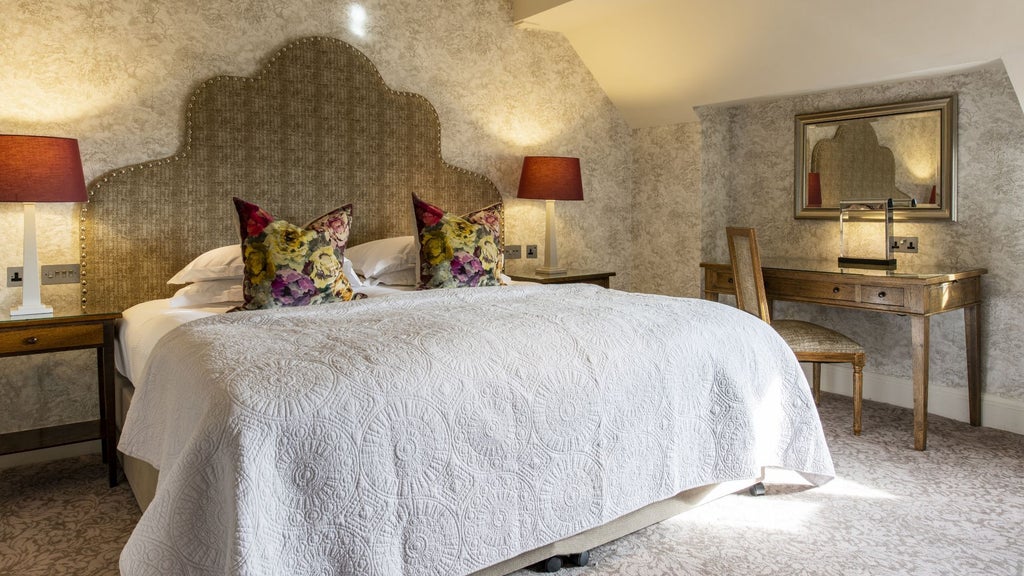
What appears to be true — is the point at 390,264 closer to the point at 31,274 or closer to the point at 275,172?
the point at 275,172

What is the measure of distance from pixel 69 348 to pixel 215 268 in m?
0.61

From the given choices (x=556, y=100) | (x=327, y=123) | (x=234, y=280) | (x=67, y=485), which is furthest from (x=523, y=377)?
(x=556, y=100)

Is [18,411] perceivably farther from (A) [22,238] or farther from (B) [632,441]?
(B) [632,441]

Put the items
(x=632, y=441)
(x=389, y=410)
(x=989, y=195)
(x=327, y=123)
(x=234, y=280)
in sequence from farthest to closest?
(x=327, y=123) < (x=989, y=195) < (x=234, y=280) < (x=632, y=441) < (x=389, y=410)

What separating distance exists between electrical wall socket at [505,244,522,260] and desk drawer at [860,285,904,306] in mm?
1983

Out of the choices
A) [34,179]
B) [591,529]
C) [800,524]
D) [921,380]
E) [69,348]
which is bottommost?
[800,524]

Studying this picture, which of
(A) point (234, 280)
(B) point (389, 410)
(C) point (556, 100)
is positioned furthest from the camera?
(C) point (556, 100)

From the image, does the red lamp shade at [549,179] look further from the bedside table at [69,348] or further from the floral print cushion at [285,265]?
the bedside table at [69,348]

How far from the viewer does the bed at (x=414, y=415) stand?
5.13 ft

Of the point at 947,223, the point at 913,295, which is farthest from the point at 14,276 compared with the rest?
the point at 947,223

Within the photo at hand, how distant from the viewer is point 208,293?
2.99 meters

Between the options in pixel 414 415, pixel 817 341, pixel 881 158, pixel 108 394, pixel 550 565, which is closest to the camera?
pixel 414 415

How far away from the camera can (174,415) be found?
185cm

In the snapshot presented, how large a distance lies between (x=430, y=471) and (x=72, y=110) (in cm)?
245
